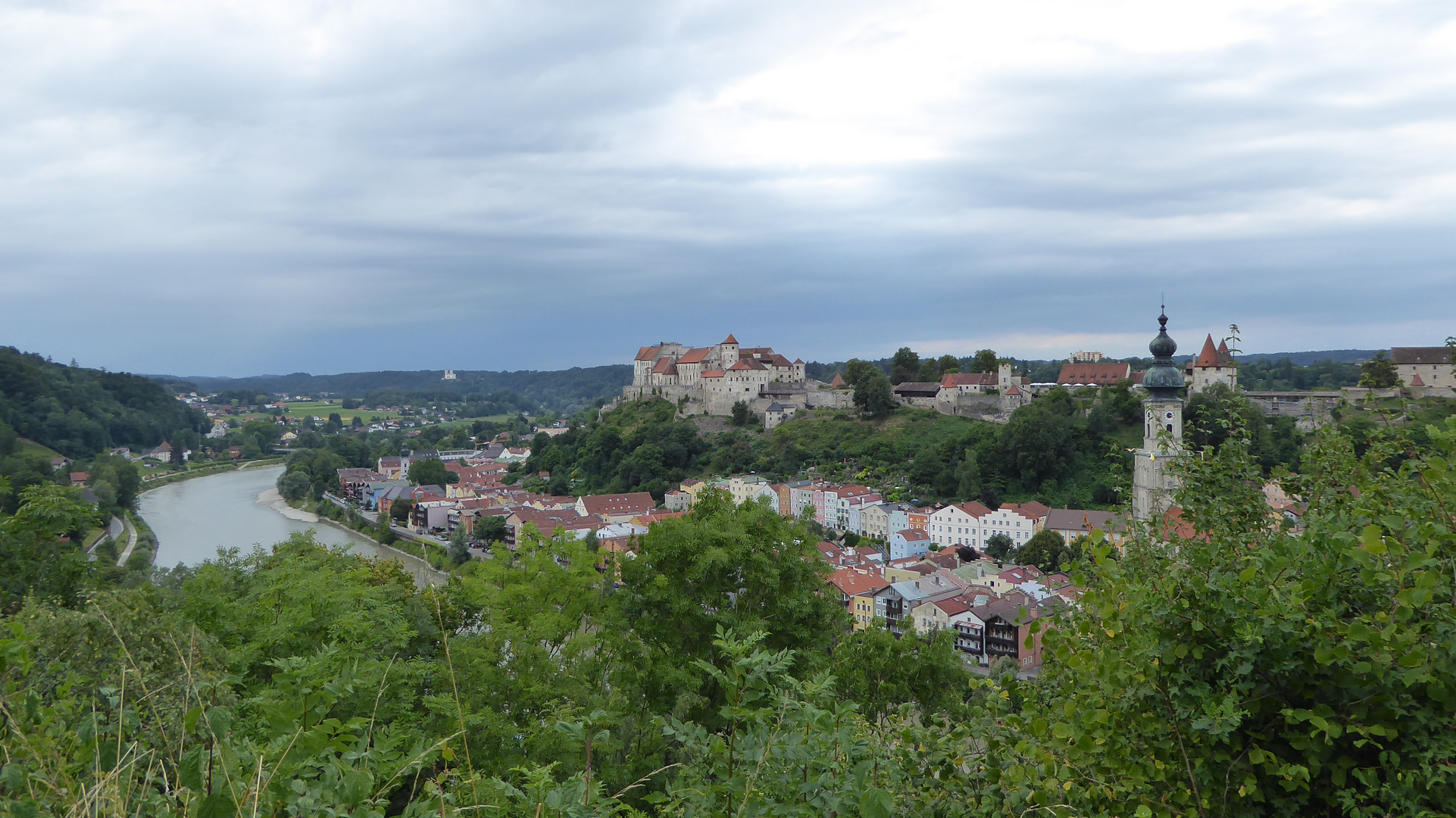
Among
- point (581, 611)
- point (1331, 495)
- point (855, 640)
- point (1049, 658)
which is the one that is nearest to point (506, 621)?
point (581, 611)

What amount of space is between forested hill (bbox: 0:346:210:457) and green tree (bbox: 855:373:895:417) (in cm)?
5376

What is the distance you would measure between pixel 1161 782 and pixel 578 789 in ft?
5.89

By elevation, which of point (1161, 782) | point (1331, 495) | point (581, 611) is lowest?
point (581, 611)

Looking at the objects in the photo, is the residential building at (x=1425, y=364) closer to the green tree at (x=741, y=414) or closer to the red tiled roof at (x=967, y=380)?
the red tiled roof at (x=967, y=380)

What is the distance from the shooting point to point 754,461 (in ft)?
188

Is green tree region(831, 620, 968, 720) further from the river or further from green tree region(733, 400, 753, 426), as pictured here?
green tree region(733, 400, 753, 426)

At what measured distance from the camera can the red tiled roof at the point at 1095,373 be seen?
60.6 metres

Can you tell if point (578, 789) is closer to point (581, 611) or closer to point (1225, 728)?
point (1225, 728)

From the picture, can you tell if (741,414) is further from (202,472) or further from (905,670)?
(905,670)

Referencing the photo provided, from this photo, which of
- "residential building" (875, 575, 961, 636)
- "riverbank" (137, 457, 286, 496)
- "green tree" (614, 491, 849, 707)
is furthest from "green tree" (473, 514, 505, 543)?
"green tree" (614, 491, 849, 707)

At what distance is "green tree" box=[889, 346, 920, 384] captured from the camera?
68062 millimetres

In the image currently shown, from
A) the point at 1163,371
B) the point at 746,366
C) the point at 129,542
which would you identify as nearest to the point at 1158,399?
the point at 1163,371

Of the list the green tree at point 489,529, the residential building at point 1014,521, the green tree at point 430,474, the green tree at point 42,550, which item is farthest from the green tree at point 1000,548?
the green tree at point 430,474

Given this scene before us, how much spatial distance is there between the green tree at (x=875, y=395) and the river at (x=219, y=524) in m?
33.1
